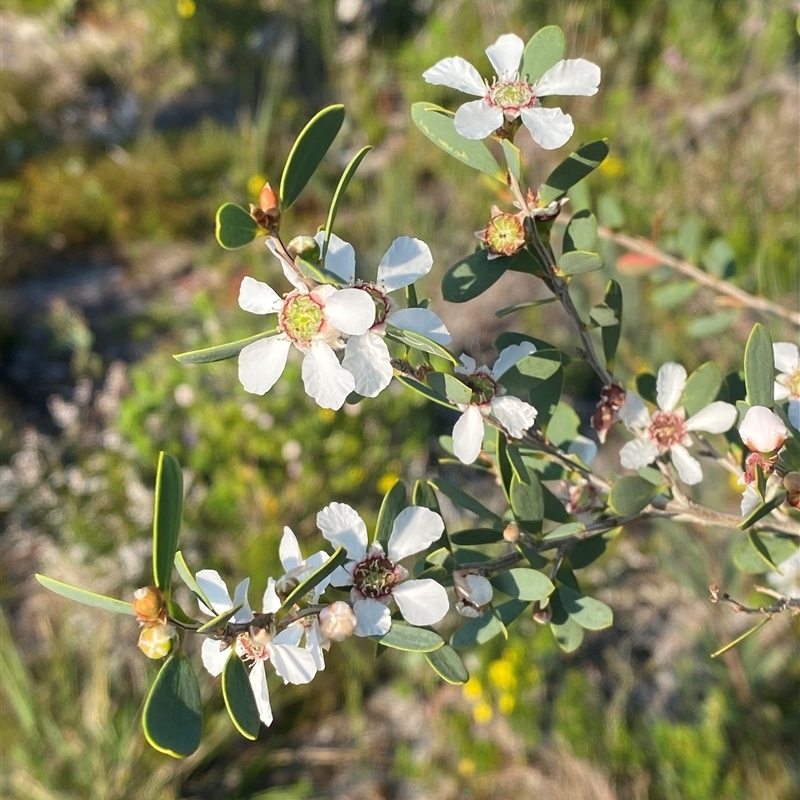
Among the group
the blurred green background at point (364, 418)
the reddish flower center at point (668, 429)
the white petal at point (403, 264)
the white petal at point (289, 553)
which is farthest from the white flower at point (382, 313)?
the blurred green background at point (364, 418)

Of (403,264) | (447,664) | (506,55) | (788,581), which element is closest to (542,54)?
(506,55)

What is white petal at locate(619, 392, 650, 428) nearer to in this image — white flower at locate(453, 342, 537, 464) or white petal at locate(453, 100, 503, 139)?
white flower at locate(453, 342, 537, 464)

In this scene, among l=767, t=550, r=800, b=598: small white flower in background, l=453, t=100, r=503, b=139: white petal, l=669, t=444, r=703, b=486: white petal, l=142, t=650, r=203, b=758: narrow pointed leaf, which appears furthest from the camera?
l=767, t=550, r=800, b=598: small white flower in background

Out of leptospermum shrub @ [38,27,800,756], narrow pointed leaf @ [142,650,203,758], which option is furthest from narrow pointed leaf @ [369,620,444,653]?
narrow pointed leaf @ [142,650,203,758]

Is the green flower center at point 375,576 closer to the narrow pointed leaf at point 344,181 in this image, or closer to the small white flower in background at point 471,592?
the small white flower in background at point 471,592

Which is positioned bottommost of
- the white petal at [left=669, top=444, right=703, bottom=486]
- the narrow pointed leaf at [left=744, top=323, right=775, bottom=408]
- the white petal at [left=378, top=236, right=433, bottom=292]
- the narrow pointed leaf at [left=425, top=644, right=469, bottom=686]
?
the narrow pointed leaf at [left=425, top=644, right=469, bottom=686]

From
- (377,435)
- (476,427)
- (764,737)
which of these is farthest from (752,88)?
(476,427)

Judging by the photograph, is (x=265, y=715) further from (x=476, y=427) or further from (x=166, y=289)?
(x=166, y=289)

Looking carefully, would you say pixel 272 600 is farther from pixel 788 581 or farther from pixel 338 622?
pixel 788 581
